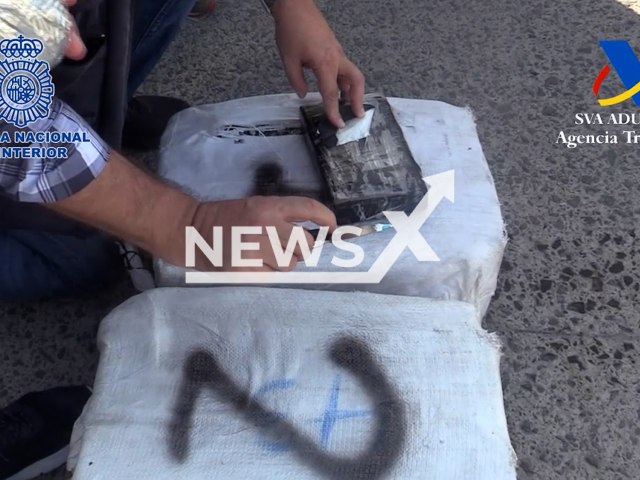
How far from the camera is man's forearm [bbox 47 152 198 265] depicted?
74 cm

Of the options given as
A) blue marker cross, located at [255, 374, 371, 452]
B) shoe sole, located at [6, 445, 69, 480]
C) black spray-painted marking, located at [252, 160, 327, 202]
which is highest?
black spray-painted marking, located at [252, 160, 327, 202]

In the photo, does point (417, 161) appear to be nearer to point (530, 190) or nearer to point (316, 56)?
point (316, 56)

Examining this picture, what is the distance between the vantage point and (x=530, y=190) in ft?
4.32

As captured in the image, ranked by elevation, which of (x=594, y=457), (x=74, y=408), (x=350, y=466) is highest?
(x=350, y=466)

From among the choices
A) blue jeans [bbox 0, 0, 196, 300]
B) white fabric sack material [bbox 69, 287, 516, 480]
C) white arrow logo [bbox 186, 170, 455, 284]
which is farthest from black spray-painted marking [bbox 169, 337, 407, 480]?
blue jeans [bbox 0, 0, 196, 300]

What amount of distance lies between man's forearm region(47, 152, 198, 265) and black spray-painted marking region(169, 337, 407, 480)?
0.50ft

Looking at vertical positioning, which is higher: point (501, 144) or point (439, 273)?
point (439, 273)

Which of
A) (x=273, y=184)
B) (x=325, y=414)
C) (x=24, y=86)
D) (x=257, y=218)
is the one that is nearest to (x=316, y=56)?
(x=273, y=184)

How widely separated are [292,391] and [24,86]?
0.47 m

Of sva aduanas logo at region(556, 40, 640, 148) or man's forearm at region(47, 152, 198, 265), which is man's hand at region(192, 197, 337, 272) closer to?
man's forearm at region(47, 152, 198, 265)

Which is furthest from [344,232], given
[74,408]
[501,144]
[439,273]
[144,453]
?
[501,144]

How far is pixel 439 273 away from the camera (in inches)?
35.1

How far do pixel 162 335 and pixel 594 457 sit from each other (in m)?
0.70

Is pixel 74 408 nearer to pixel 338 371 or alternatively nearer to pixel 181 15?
pixel 338 371
